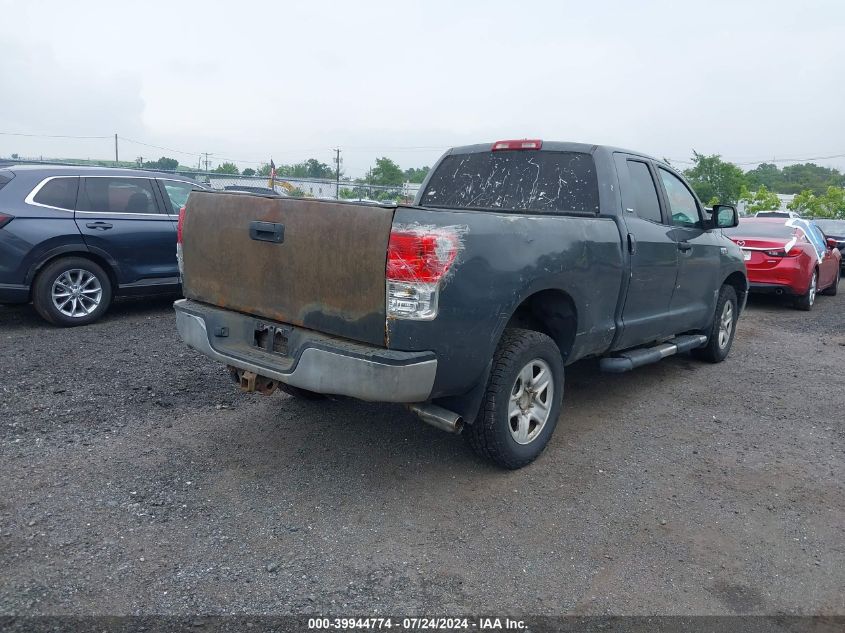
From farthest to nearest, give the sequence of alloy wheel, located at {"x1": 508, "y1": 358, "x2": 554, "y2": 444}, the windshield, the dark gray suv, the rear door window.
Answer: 1. the rear door window
2. the dark gray suv
3. the windshield
4. alloy wheel, located at {"x1": 508, "y1": 358, "x2": 554, "y2": 444}

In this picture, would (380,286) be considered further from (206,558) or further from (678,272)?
(678,272)

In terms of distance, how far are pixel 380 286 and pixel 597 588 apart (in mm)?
1645

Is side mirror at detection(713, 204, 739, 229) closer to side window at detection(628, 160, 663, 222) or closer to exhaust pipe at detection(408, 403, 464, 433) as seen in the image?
side window at detection(628, 160, 663, 222)

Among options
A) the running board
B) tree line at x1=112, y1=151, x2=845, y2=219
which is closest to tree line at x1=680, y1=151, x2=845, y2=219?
tree line at x1=112, y1=151, x2=845, y2=219

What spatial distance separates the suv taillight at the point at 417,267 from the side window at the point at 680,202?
9.84 ft

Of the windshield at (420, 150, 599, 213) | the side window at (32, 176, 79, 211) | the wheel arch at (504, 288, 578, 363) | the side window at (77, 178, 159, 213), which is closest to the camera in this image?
the wheel arch at (504, 288, 578, 363)

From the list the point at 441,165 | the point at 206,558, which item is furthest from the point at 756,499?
the point at 441,165

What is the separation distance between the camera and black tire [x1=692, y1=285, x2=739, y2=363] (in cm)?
650

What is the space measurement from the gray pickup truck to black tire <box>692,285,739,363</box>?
148cm

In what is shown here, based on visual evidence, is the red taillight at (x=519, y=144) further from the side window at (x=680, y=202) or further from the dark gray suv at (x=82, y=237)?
the dark gray suv at (x=82, y=237)

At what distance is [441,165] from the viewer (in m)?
5.59

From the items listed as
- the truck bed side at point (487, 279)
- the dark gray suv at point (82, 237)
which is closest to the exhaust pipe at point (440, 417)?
the truck bed side at point (487, 279)

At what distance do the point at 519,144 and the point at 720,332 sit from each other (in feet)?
9.87

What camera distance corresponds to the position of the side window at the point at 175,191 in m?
8.20
